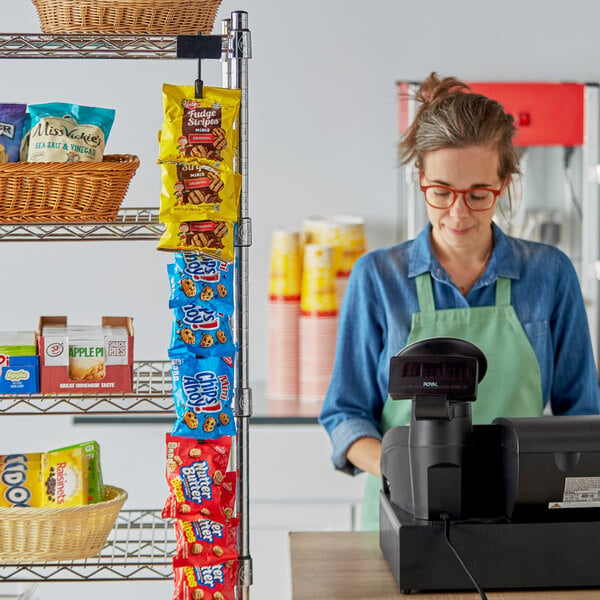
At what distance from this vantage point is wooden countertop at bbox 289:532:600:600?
1.24 m

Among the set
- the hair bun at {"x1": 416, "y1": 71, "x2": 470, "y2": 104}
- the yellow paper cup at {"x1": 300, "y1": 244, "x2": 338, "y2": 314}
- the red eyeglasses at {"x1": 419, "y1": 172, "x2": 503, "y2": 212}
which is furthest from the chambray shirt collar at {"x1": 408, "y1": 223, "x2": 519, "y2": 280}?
the yellow paper cup at {"x1": 300, "y1": 244, "x2": 338, "y2": 314}

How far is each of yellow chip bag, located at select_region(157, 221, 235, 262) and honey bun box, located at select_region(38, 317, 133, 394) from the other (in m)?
0.22

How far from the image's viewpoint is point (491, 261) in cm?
179

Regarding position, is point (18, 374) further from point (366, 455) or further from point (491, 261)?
point (491, 261)

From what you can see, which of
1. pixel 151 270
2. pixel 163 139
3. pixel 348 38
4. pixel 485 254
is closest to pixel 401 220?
pixel 348 38

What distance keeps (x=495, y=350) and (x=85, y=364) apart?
2.51ft

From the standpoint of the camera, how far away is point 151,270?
3.12 m

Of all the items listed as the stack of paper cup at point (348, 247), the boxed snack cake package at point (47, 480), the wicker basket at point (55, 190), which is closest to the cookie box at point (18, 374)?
the boxed snack cake package at point (47, 480)

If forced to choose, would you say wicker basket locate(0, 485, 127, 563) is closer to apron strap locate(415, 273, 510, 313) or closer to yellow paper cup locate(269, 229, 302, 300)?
apron strap locate(415, 273, 510, 313)

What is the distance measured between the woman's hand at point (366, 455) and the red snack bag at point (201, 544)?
31cm

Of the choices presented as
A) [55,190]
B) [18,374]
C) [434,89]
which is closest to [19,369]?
[18,374]

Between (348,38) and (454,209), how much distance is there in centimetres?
159

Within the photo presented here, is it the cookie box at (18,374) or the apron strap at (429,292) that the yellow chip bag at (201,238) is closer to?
the cookie box at (18,374)

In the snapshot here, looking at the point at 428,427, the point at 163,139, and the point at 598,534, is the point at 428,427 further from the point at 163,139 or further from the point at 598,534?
the point at 163,139
